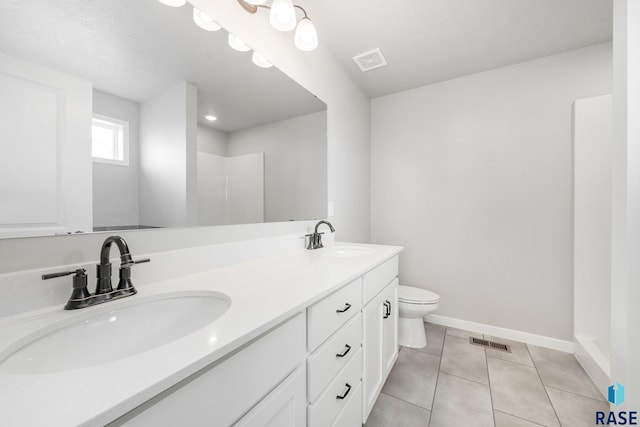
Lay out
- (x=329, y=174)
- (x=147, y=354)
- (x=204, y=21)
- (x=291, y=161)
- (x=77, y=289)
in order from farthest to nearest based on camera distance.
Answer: (x=329, y=174) → (x=291, y=161) → (x=204, y=21) → (x=77, y=289) → (x=147, y=354)

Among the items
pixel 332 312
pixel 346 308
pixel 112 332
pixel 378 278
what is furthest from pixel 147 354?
pixel 378 278

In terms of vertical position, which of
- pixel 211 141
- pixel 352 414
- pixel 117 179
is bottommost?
pixel 352 414

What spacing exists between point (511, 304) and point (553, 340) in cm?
35

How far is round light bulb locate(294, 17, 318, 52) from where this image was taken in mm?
1265

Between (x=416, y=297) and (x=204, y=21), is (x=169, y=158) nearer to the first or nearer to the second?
(x=204, y=21)

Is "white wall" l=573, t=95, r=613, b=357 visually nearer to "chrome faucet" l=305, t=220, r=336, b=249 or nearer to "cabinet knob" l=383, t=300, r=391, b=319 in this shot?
"cabinet knob" l=383, t=300, r=391, b=319

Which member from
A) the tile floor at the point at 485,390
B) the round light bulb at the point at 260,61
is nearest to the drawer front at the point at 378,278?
the tile floor at the point at 485,390

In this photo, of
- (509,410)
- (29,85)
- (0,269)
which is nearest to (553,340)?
(509,410)

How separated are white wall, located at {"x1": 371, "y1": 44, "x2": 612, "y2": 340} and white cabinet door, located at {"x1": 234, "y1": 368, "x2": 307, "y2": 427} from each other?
6.75 feet

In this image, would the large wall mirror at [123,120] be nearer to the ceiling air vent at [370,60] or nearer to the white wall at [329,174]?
the white wall at [329,174]

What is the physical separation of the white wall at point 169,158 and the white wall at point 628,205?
5.78 ft

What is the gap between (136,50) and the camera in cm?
83

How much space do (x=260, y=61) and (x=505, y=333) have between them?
280 cm

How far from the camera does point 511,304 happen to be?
2.10 metres
